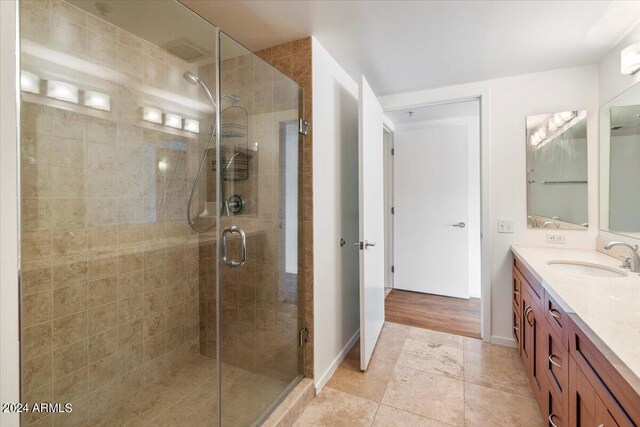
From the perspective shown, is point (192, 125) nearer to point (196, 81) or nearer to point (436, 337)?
point (196, 81)

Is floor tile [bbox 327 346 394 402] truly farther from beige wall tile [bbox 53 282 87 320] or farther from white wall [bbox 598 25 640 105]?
white wall [bbox 598 25 640 105]

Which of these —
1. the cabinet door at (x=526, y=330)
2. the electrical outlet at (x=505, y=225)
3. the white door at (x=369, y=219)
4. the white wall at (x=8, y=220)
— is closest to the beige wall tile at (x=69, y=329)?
the white wall at (x=8, y=220)

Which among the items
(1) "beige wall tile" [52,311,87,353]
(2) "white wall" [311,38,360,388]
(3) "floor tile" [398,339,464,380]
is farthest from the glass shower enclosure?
(3) "floor tile" [398,339,464,380]

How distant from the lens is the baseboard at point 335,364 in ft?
6.38

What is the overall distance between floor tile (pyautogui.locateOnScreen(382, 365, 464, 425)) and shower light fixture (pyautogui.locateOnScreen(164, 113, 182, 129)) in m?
2.09

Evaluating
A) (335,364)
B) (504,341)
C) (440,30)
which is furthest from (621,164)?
(335,364)

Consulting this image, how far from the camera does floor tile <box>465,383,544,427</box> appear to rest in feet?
5.35

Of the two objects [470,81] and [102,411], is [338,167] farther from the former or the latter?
[102,411]

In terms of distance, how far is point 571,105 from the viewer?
228 cm

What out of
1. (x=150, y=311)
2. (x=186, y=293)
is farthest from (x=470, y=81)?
(x=150, y=311)

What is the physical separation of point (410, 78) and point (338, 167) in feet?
3.35

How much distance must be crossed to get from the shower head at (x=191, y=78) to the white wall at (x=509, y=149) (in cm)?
215

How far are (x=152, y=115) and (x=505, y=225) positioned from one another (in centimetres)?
271

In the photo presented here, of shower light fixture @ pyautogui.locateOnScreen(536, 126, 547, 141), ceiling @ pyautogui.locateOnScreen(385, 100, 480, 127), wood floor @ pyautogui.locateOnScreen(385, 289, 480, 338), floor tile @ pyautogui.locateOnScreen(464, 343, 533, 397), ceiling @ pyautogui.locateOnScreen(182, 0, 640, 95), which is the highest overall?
ceiling @ pyautogui.locateOnScreen(385, 100, 480, 127)
